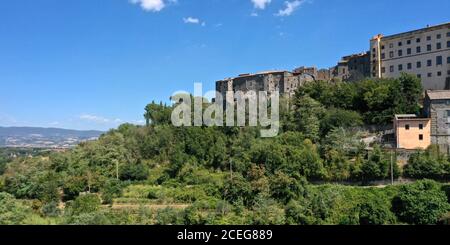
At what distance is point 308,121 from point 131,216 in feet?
27.9

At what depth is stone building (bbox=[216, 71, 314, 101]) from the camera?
89.7 ft

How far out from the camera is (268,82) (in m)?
28.4

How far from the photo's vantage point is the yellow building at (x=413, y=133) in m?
15.3

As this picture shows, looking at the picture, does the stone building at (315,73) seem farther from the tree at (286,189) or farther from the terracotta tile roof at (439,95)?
the tree at (286,189)

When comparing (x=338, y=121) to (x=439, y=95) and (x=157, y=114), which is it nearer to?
(x=439, y=95)

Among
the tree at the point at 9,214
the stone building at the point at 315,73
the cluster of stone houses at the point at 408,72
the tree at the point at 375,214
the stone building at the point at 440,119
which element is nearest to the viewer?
the tree at the point at 9,214

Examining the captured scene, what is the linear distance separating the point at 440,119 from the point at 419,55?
26.0ft

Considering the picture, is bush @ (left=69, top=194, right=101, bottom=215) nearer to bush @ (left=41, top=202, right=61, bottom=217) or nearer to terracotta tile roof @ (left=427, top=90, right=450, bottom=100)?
bush @ (left=41, top=202, right=61, bottom=217)

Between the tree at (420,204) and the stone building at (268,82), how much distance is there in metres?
15.1

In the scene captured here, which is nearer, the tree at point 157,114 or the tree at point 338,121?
the tree at point 338,121

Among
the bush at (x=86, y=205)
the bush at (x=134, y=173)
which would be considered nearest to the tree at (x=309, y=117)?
the bush at (x=134, y=173)

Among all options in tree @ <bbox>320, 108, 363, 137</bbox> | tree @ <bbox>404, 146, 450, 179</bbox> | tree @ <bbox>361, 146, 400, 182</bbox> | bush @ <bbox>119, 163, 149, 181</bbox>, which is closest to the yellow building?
tree @ <bbox>404, 146, 450, 179</bbox>

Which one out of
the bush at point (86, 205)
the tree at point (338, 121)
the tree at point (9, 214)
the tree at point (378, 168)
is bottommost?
the bush at point (86, 205)

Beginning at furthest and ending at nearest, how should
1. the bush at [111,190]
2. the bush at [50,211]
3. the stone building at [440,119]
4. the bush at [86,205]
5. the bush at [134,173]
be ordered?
the bush at [134,173] → the stone building at [440,119] → the bush at [111,190] → the bush at [86,205] → the bush at [50,211]
